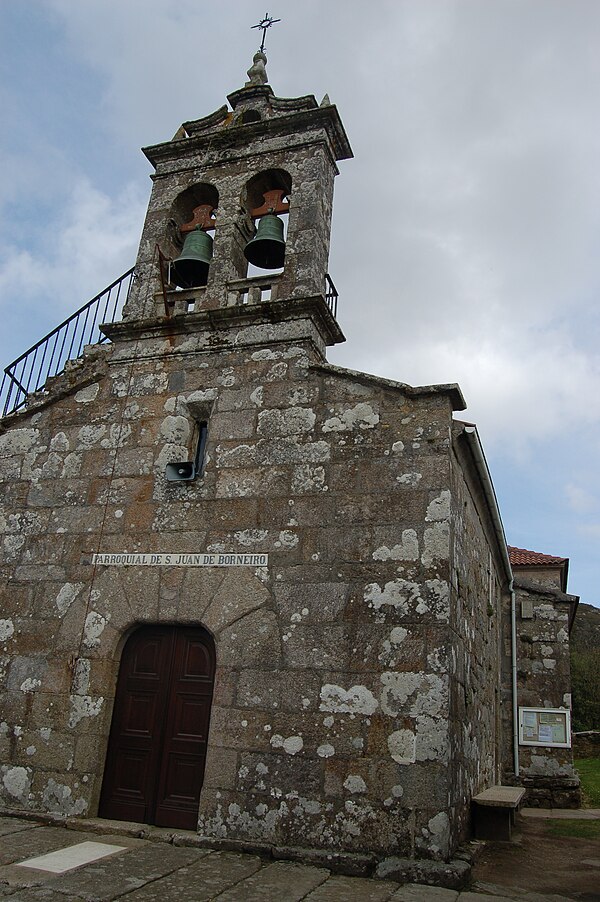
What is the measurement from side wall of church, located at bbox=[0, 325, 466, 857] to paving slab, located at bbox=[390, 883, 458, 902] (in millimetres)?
323

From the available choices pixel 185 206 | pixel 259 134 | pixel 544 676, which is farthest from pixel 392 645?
pixel 544 676

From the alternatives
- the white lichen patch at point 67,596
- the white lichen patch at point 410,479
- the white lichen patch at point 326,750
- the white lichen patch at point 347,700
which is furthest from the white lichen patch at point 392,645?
the white lichen patch at point 67,596

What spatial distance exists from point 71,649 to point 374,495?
3.33 metres

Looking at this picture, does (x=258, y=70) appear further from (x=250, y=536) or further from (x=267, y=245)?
(x=250, y=536)

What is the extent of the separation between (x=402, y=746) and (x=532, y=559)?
1108 cm

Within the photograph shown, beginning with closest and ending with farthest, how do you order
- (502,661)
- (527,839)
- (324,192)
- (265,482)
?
(265,482) < (527,839) < (324,192) < (502,661)

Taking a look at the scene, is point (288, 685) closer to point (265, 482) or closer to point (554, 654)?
Result: point (265, 482)

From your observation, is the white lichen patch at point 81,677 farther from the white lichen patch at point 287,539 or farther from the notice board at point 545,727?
the notice board at point 545,727

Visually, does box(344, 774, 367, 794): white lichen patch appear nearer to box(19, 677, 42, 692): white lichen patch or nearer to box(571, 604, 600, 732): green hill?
box(19, 677, 42, 692): white lichen patch

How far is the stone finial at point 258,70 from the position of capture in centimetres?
938

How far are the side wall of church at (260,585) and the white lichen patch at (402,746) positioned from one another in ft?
0.05

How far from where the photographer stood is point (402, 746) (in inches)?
220

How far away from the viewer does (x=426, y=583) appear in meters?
5.96

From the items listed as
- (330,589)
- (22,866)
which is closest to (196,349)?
(330,589)
